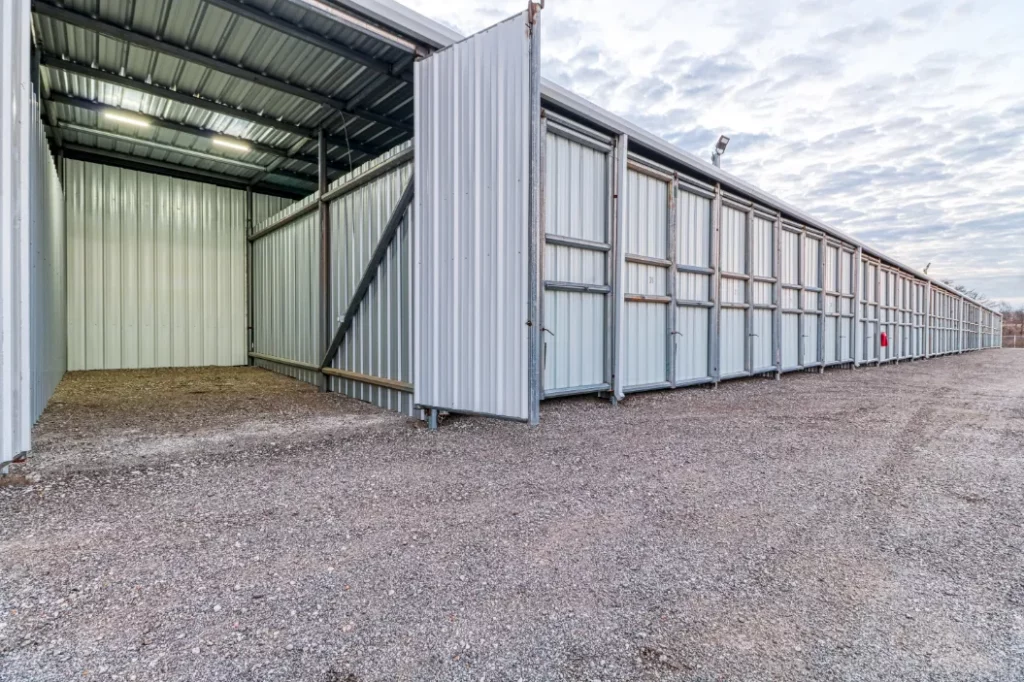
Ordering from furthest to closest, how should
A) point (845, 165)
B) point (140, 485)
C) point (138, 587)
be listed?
point (845, 165) → point (140, 485) → point (138, 587)

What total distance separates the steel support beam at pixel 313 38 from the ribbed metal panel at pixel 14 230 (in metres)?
2.56

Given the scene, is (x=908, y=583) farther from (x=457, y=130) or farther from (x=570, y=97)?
(x=570, y=97)

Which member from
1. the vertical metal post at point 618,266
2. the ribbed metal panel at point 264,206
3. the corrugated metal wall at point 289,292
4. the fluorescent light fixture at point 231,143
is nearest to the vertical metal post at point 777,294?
the vertical metal post at point 618,266

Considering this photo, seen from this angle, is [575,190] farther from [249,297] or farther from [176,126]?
[249,297]

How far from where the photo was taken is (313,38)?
6203 mm

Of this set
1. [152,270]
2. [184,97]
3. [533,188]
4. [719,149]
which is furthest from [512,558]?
[152,270]

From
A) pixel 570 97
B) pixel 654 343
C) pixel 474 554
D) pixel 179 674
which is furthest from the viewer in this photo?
pixel 654 343

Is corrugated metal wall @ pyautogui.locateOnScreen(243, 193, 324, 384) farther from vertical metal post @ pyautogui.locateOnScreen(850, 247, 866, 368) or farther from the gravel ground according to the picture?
vertical metal post @ pyautogui.locateOnScreen(850, 247, 866, 368)

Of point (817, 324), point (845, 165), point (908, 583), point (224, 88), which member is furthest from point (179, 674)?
point (845, 165)

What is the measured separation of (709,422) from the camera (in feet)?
18.5

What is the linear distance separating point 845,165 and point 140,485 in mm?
27657

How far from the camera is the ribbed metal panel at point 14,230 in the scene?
326 cm

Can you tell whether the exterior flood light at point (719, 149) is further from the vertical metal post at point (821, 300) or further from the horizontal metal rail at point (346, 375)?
the horizontal metal rail at point (346, 375)

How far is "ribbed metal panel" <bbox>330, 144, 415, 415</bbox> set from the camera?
6.15 metres
